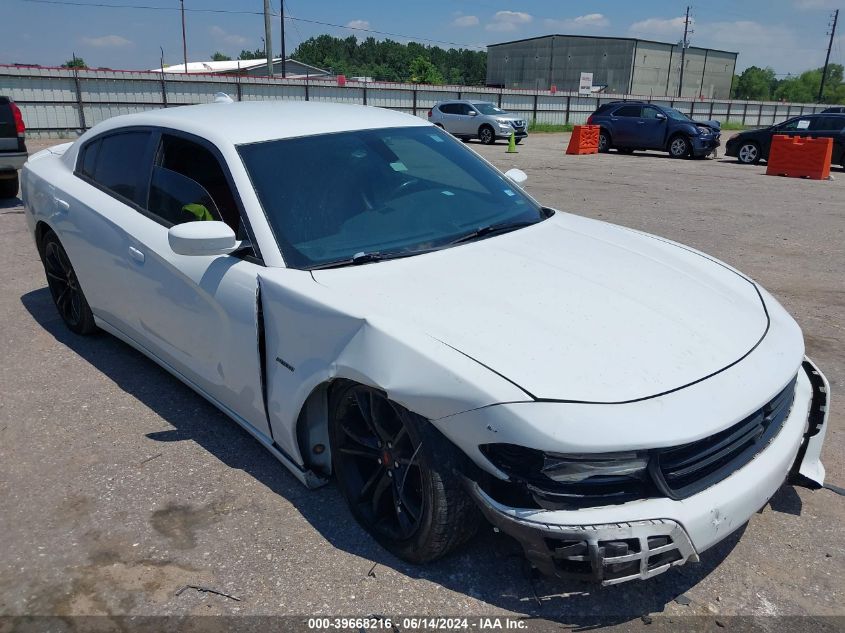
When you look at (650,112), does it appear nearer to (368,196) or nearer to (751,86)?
(368,196)

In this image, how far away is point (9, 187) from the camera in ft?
33.7

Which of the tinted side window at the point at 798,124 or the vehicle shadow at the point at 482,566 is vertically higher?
the tinted side window at the point at 798,124

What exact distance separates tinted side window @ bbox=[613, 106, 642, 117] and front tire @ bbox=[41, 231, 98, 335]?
833 inches

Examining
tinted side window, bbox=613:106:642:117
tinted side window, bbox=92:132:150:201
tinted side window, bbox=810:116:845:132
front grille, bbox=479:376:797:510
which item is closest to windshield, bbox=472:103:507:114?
tinted side window, bbox=613:106:642:117

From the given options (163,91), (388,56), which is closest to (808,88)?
(388,56)

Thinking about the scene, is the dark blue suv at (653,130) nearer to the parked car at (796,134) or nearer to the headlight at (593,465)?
the parked car at (796,134)

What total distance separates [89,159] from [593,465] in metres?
3.78

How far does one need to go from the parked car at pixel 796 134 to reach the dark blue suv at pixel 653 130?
1132mm

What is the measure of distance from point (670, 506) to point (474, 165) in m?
2.40

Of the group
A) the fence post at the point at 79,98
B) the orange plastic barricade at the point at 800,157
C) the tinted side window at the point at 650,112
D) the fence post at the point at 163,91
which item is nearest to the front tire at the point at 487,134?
the tinted side window at the point at 650,112

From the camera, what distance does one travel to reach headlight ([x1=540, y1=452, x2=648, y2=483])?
6.72 feet

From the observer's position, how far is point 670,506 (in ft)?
6.78

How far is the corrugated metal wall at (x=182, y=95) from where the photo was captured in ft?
71.3

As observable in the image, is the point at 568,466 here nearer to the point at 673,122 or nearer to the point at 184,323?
the point at 184,323
